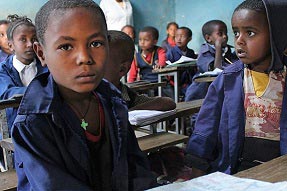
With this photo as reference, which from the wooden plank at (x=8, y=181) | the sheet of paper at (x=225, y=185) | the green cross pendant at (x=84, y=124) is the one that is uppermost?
the green cross pendant at (x=84, y=124)

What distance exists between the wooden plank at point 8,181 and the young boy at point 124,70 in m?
0.66

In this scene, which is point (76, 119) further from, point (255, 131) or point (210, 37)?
point (210, 37)

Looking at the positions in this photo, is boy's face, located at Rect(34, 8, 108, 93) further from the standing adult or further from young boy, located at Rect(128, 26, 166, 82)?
the standing adult

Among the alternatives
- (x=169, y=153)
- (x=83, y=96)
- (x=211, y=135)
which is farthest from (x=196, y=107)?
(x=83, y=96)

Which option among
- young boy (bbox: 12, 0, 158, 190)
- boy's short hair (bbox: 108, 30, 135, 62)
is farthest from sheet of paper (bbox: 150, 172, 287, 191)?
boy's short hair (bbox: 108, 30, 135, 62)

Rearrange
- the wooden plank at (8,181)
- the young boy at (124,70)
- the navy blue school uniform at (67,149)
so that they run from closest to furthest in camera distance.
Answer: the navy blue school uniform at (67,149), the wooden plank at (8,181), the young boy at (124,70)

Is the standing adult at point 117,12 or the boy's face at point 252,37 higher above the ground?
the standing adult at point 117,12

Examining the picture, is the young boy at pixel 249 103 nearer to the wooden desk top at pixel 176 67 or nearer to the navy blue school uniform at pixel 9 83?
the navy blue school uniform at pixel 9 83

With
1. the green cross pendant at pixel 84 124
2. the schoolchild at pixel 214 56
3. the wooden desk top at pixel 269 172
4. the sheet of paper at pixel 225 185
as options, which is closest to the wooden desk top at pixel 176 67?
the schoolchild at pixel 214 56

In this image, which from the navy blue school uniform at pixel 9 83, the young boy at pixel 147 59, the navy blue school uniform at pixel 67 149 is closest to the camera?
the navy blue school uniform at pixel 67 149

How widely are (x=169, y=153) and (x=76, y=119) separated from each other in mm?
1588

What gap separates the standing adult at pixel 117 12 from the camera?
20.7 ft

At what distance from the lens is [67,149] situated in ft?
3.31

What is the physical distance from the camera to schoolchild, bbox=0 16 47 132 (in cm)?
232
